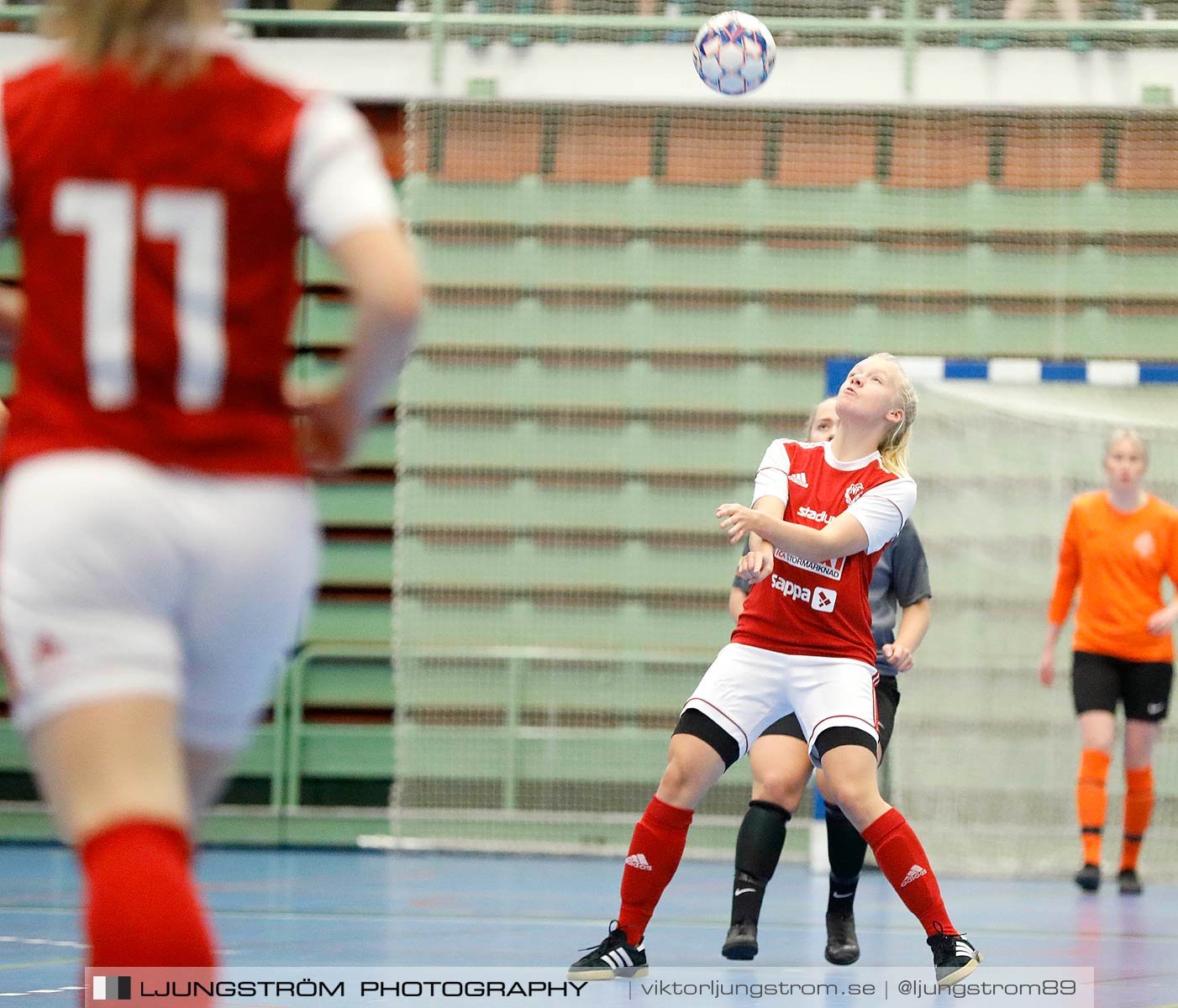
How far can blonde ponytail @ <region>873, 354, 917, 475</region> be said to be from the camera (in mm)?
4395

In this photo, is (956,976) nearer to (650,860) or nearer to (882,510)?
(650,860)

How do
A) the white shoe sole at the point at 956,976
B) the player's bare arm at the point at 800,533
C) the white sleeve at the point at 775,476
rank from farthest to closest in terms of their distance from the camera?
the white sleeve at the point at 775,476
the white shoe sole at the point at 956,976
the player's bare arm at the point at 800,533

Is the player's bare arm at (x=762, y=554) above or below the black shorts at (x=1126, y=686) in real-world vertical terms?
above

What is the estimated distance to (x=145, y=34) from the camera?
1718 mm

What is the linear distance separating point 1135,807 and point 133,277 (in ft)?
20.6

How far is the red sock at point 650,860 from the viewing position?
4.20 m

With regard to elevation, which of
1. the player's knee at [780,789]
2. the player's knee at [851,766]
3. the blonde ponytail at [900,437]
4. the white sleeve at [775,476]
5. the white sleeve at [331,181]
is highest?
the white sleeve at [331,181]

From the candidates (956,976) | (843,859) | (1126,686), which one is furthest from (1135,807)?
(956,976)

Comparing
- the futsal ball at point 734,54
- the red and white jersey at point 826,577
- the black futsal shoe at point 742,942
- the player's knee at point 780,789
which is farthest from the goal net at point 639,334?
the red and white jersey at point 826,577

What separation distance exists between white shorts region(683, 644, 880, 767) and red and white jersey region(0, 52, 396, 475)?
259 centimetres

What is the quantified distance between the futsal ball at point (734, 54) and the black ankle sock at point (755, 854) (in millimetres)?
3616

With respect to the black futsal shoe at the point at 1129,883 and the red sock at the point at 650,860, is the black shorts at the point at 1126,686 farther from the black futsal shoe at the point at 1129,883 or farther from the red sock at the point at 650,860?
the red sock at the point at 650,860

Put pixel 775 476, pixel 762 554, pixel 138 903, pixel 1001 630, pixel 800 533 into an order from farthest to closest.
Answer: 1. pixel 1001 630
2. pixel 775 476
3. pixel 762 554
4. pixel 800 533
5. pixel 138 903

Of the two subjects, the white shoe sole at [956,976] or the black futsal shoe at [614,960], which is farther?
the black futsal shoe at [614,960]
